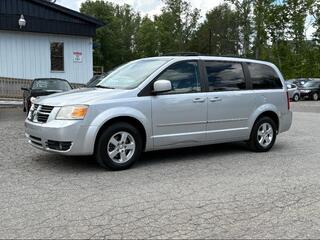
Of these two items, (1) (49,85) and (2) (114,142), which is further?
(1) (49,85)

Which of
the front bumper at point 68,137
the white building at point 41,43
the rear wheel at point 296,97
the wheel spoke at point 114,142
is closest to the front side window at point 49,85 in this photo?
the white building at point 41,43

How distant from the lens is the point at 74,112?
686 centimetres

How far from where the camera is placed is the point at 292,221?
16.1 feet

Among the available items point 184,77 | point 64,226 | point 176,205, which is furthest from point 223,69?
point 64,226

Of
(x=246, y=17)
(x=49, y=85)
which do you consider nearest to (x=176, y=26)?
(x=246, y=17)

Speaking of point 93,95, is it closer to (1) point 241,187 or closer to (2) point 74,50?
(1) point 241,187

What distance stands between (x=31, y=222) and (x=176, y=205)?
1.62 m

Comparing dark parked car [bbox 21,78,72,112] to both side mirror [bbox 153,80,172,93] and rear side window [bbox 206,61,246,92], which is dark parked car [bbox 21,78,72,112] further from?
side mirror [bbox 153,80,172,93]

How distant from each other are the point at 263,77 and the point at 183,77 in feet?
6.82

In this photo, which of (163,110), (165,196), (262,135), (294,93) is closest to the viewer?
(165,196)

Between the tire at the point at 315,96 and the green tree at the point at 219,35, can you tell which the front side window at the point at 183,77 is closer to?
the tire at the point at 315,96

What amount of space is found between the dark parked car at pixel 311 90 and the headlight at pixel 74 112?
29.6m

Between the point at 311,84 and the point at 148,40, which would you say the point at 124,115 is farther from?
the point at 148,40

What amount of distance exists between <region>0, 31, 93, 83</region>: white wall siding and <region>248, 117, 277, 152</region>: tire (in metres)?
16.8
